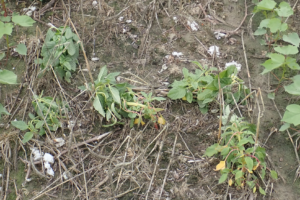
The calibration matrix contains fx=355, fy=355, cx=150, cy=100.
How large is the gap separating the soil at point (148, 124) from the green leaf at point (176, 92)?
114 mm

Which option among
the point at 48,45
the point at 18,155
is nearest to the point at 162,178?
the point at 18,155

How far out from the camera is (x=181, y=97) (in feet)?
7.95

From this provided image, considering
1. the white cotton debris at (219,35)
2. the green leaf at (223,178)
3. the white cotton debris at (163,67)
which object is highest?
the white cotton debris at (219,35)

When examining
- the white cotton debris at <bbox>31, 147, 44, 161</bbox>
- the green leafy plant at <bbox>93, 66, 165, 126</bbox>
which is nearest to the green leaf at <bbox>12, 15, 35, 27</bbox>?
the green leafy plant at <bbox>93, 66, 165, 126</bbox>

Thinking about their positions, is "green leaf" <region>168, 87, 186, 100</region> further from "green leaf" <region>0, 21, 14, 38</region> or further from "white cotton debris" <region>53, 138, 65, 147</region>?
"green leaf" <region>0, 21, 14, 38</region>

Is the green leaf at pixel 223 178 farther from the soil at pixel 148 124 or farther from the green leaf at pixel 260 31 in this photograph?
the green leaf at pixel 260 31

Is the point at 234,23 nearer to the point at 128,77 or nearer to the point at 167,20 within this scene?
the point at 167,20

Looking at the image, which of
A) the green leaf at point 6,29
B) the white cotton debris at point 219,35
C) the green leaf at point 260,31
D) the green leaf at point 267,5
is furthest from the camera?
the white cotton debris at point 219,35

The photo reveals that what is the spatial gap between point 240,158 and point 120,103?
2.74 ft

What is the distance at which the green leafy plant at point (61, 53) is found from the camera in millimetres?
2611

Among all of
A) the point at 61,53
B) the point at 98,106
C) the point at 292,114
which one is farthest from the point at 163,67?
the point at 292,114

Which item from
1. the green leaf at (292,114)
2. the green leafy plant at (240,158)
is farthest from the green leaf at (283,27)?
the green leafy plant at (240,158)

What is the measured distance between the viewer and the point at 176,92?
2.44 meters

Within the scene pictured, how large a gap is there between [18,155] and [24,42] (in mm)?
1006
